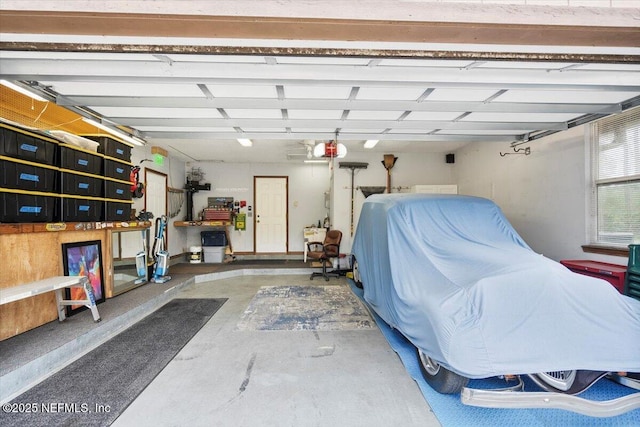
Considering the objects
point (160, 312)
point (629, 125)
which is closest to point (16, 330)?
point (160, 312)

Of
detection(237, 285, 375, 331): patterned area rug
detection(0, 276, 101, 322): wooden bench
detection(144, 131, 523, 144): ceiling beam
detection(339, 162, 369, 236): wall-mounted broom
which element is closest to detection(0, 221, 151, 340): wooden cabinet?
detection(0, 276, 101, 322): wooden bench

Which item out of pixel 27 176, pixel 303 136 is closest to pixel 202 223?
pixel 303 136

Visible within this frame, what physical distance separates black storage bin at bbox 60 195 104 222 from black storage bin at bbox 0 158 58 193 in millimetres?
196

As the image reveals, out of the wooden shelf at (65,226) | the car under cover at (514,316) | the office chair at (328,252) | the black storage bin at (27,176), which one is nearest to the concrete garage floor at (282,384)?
the car under cover at (514,316)

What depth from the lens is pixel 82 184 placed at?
3541mm

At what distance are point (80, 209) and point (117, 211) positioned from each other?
71 centimetres

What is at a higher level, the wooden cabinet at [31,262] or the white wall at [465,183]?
the white wall at [465,183]

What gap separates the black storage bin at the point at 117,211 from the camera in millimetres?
4000

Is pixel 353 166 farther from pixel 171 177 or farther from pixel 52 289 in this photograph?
pixel 52 289

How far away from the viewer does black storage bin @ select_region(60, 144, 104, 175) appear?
3.28 meters

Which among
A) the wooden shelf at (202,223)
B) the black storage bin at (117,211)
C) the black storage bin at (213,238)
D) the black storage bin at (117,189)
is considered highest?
the black storage bin at (117,189)

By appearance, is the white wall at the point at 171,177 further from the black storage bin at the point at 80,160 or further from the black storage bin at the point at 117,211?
the black storage bin at the point at 80,160

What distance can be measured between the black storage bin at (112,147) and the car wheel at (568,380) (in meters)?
5.12

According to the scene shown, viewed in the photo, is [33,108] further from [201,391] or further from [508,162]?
[508,162]
